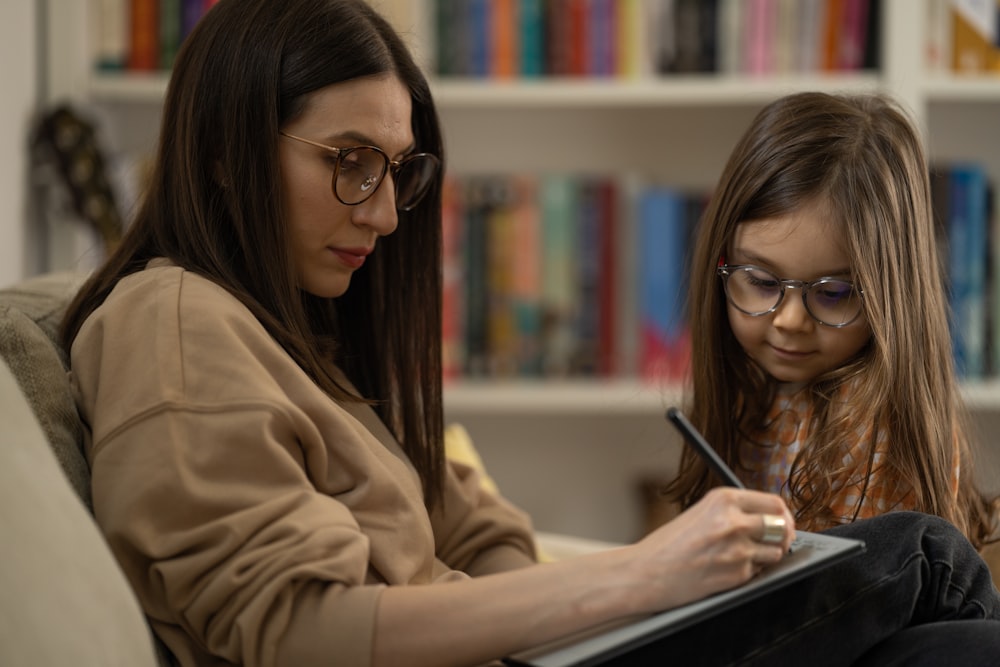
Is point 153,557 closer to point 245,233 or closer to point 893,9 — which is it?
point 245,233

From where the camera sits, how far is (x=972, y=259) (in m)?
2.31

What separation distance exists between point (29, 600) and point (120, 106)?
194 centimetres

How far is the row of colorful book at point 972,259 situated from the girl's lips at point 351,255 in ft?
4.67

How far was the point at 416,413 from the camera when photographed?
4.55 ft

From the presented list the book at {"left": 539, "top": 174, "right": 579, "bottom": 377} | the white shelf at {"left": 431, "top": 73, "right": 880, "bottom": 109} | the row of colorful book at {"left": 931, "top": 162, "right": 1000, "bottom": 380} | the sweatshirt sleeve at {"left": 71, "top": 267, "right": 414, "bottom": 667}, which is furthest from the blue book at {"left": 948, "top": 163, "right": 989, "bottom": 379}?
the sweatshirt sleeve at {"left": 71, "top": 267, "right": 414, "bottom": 667}

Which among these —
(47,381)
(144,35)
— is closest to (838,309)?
(47,381)

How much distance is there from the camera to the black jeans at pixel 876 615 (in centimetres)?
97

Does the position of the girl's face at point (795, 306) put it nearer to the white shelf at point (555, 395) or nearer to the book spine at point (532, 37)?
the white shelf at point (555, 395)

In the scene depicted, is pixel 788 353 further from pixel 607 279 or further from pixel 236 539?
pixel 607 279

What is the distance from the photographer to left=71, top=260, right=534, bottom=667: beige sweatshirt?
923 millimetres

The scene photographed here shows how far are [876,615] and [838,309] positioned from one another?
1.20ft

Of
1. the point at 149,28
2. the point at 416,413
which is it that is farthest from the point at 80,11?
the point at 416,413

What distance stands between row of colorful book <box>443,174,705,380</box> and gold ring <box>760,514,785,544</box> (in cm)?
141

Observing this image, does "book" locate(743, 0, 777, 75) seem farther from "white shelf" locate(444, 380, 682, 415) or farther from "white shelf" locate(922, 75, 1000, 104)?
"white shelf" locate(444, 380, 682, 415)
